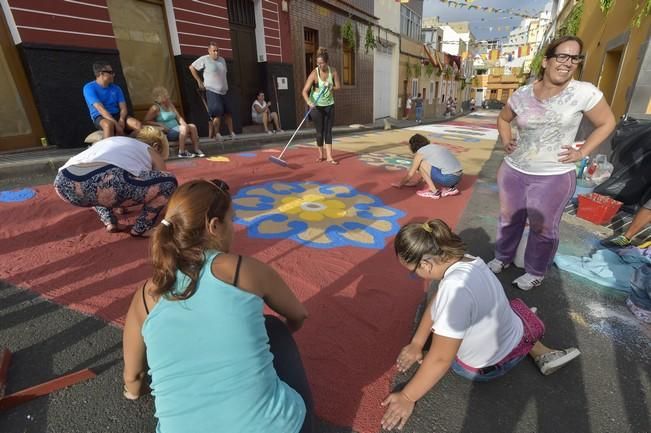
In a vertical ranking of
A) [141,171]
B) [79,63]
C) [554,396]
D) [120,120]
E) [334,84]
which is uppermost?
[79,63]

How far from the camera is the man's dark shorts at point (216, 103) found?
23.4ft

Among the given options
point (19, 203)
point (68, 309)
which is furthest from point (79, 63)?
point (68, 309)

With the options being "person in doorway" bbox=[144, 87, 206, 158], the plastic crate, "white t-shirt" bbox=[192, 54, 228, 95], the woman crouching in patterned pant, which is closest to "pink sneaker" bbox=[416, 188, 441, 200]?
the plastic crate

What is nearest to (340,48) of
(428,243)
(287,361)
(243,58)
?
(243,58)

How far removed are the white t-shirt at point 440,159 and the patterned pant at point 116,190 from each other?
3184 mm

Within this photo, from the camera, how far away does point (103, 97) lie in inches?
188

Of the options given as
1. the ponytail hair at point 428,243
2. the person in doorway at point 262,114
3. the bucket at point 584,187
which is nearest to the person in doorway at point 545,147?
the ponytail hair at point 428,243

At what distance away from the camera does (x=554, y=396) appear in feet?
5.32

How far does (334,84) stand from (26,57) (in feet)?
16.4

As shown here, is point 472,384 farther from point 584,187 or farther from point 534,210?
point 584,187

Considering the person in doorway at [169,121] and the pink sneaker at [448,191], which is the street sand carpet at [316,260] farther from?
the person in doorway at [169,121]

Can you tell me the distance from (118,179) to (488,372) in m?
3.07

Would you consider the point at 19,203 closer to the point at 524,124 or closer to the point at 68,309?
the point at 68,309

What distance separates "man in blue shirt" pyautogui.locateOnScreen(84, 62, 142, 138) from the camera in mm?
4656
